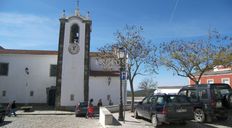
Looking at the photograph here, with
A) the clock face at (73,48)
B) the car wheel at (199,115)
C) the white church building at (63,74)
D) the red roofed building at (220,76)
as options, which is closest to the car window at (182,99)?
the car wheel at (199,115)

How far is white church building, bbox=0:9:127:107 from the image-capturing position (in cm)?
3206

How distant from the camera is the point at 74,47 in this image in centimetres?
3253

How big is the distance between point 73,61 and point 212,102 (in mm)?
22142

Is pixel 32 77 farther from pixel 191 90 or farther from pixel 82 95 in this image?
pixel 191 90

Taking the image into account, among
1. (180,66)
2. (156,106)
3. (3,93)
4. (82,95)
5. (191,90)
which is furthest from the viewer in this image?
(3,93)

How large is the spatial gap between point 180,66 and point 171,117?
614 inches

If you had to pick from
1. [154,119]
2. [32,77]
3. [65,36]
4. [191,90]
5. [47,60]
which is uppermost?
[65,36]

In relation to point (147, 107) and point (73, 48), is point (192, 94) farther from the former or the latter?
point (73, 48)

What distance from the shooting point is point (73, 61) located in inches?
1276

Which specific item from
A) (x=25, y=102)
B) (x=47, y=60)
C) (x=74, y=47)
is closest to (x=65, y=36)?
(x=74, y=47)

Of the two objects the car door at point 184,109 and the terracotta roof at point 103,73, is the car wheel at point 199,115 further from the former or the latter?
the terracotta roof at point 103,73

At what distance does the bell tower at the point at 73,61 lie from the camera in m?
31.8

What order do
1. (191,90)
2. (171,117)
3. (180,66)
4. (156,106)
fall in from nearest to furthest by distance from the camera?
(171,117), (156,106), (191,90), (180,66)

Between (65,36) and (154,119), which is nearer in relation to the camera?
(154,119)
